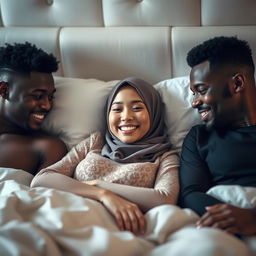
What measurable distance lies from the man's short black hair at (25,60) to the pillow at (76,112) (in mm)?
135

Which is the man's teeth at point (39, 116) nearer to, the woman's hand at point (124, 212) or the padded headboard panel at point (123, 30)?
the padded headboard panel at point (123, 30)

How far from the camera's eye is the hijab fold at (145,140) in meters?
1.29

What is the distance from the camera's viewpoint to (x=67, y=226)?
91cm

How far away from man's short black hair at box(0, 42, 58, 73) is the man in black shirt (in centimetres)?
55

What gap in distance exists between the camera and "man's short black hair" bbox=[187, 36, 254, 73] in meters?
1.26

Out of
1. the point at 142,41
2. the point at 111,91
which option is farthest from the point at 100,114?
the point at 142,41

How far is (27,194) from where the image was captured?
3.37 ft

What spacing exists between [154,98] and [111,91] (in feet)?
0.61

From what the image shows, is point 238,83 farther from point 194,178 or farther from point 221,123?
point 194,178

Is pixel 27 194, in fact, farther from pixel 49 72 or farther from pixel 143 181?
pixel 49 72

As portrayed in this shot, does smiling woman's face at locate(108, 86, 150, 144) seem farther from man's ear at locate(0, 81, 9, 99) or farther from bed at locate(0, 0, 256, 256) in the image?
man's ear at locate(0, 81, 9, 99)

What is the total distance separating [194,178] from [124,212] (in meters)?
0.27

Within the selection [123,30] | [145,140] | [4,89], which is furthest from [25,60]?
[145,140]

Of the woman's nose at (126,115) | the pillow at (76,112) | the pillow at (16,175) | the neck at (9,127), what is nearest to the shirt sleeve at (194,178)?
the woman's nose at (126,115)
